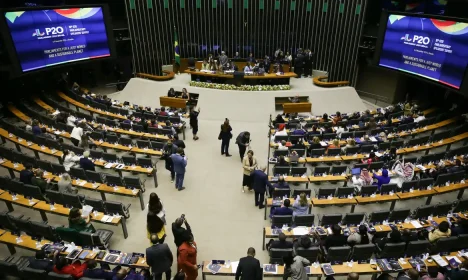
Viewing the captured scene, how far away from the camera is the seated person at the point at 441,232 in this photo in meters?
6.92

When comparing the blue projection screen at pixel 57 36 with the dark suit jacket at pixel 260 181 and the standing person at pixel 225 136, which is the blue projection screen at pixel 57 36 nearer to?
the standing person at pixel 225 136

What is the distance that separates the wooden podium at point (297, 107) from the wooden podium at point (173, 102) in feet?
16.1

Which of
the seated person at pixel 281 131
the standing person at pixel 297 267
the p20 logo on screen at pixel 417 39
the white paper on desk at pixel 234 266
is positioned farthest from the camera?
the p20 logo on screen at pixel 417 39

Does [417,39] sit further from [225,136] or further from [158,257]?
[158,257]

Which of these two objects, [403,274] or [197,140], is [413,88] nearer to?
[197,140]

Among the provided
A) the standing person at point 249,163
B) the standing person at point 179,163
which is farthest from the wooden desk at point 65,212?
the standing person at point 249,163

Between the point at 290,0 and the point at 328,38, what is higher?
the point at 290,0

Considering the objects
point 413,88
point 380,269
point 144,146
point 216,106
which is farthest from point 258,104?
point 380,269

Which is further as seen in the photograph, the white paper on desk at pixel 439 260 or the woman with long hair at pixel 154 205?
the woman with long hair at pixel 154 205

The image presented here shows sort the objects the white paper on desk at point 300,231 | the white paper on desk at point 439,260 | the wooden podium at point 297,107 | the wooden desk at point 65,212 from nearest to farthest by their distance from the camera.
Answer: the white paper on desk at point 439,260 < the white paper on desk at point 300,231 < the wooden desk at point 65,212 < the wooden podium at point 297,107

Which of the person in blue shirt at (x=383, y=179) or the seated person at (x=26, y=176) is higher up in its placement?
the seated person at (x=26, y=176)

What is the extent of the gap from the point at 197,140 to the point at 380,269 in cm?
856

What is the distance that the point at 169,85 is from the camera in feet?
57.3

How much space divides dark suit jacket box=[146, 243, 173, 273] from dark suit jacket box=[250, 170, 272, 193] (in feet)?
11.0
